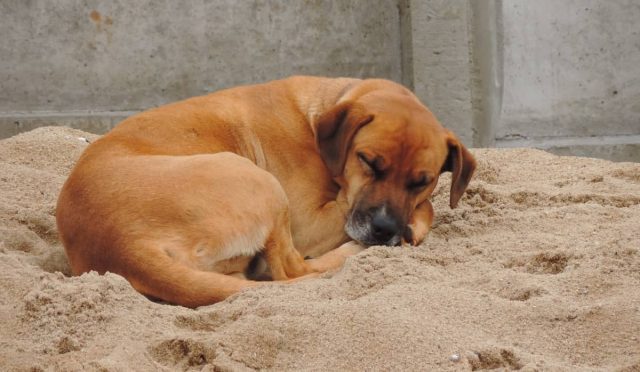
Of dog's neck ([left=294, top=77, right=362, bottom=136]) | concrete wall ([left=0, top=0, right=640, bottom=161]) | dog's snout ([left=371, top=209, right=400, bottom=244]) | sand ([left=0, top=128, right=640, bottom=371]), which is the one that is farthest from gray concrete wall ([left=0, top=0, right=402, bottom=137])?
dog's snout ([left=371, top=209, right=400, bottom=244])

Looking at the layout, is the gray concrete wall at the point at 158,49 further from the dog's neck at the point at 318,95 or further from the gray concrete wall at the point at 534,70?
the dog's neck at the point at 318,95

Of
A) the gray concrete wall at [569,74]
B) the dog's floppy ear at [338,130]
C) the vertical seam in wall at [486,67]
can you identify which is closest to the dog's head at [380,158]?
the dog's floppy ear at [338,130]

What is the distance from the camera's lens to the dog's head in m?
4.54

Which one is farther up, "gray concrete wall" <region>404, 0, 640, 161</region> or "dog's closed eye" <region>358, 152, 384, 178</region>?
"dog's closed eye" <region>358, 152, 384, 178</region>

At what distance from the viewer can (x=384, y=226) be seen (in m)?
4.48

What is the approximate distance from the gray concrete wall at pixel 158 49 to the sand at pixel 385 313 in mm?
2978

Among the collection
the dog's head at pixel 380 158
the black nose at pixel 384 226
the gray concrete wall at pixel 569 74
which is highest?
the dog's head at pixel 380 158

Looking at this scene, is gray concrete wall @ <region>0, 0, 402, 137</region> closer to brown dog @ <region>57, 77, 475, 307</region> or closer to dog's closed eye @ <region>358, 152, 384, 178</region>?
brown dog @ <region>57, 77, 475, 307</region>

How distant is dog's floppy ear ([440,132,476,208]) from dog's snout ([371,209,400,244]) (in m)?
0.57

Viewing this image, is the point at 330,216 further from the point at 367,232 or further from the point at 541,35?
the point at 541,35

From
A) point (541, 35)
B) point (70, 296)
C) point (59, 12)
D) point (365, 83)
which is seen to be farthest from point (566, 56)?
point (70, 296)

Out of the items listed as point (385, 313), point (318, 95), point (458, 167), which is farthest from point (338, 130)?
point (385, 313)

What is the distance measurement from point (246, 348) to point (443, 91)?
4.91 meters

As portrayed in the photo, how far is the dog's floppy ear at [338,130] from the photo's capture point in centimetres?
464
